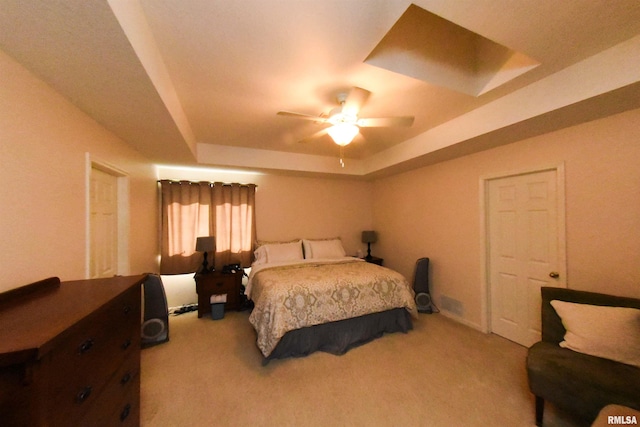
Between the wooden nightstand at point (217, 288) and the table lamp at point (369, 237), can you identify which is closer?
the wooden nightstand at point (217, 288)

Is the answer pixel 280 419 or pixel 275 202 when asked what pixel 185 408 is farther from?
pixel 275 202

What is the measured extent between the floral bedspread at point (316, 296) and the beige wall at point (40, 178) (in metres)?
1.49

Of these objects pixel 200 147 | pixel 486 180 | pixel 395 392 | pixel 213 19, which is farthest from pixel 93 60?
pixel 486 180

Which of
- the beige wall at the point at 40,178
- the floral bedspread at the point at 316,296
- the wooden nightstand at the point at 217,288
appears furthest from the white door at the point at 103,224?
the floral bedspread at the point at 316,296

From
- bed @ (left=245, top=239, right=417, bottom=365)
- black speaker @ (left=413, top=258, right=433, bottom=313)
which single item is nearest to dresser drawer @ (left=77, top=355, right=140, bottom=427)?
bed @ (left=245, top=239, right=417, bottom=365)

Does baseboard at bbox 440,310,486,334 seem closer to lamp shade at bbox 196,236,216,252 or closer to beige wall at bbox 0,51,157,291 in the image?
lamp shade at bbox 196,236,216,252

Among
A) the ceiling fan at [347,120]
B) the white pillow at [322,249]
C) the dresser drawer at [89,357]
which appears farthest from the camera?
the white pillow at [322,249]

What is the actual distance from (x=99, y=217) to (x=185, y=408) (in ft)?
5.83

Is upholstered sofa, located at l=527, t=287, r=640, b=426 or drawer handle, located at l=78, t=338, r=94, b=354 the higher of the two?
drawer handle, located at l=78, t=338, r=94, b=354

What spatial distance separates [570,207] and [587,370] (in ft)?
4.57

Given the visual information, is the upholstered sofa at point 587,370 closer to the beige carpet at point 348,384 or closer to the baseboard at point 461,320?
the beige carpet at point 348,384

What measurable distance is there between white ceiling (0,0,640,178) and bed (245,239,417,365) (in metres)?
1.82

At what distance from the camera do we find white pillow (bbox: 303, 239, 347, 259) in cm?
384

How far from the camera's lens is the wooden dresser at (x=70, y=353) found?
2.05 feet
